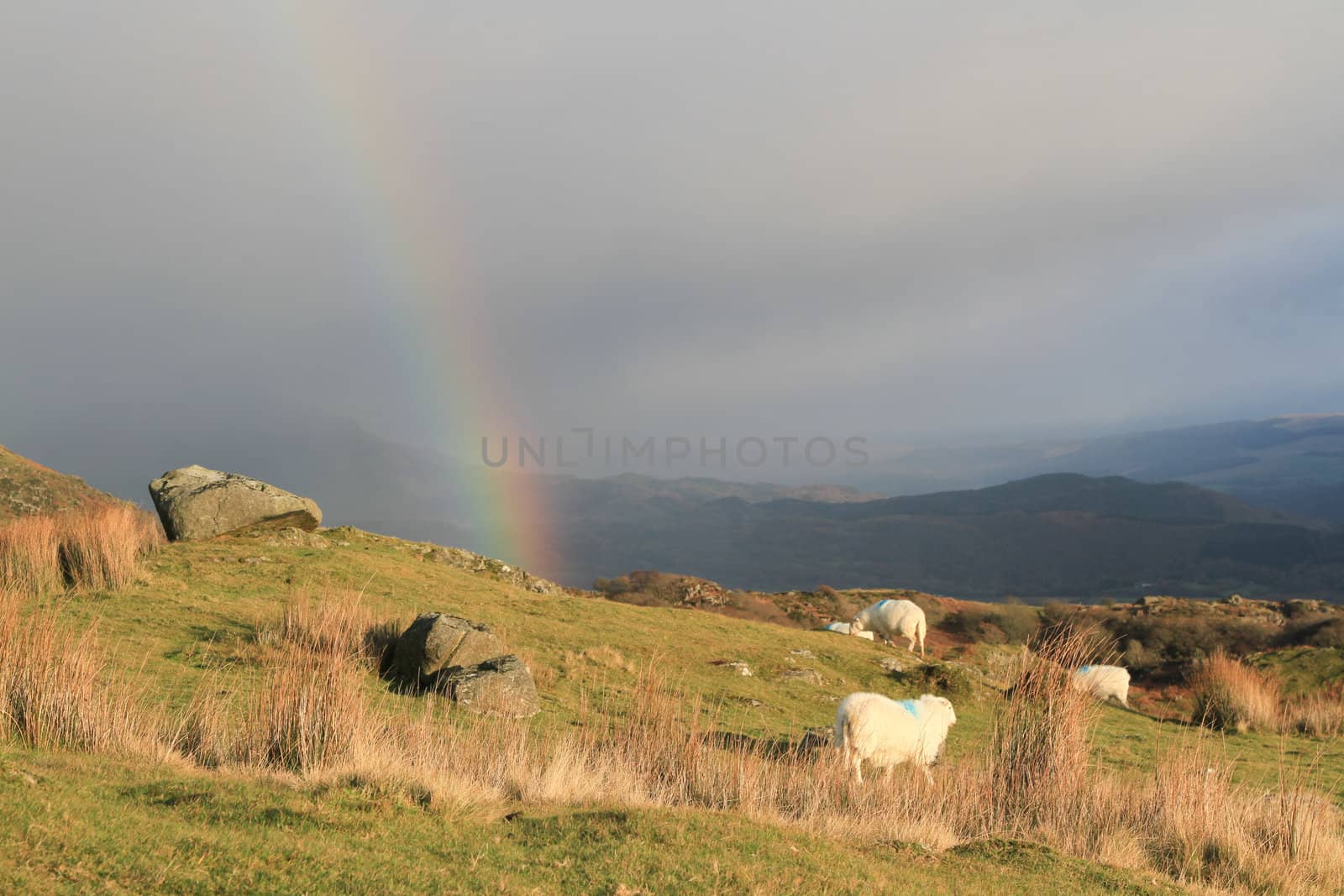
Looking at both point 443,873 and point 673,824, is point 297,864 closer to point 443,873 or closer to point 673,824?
point 443,873

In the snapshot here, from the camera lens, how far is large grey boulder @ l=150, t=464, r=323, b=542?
21.7 m

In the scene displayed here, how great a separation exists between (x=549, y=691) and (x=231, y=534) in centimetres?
1262

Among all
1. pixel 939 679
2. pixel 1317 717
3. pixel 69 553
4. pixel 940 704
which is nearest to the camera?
pixel 940 704

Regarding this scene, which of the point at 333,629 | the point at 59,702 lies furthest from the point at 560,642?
the point at 59,702

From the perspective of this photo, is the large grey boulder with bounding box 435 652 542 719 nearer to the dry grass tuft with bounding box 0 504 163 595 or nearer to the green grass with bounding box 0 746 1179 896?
the green grass with bounding box 0 746 1179 896

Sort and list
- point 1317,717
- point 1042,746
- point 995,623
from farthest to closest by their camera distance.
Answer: point 995,623 → point 1317,717 → point 1042,746

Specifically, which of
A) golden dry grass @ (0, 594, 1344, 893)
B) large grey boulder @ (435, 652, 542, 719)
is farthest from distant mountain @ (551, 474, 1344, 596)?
golden dry grass @ (0, 594, 1344, 893)

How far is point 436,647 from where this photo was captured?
1403 cm

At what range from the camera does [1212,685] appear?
24391 mm

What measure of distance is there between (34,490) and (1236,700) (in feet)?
140

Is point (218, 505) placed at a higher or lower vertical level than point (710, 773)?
higher

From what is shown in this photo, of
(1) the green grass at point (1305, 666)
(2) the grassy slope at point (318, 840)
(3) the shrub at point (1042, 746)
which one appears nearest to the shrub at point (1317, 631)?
(1) the green grass at point (1305, 666)

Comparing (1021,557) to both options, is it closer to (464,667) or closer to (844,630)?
(844,630)

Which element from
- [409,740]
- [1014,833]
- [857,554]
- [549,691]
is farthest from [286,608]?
[857,554]
